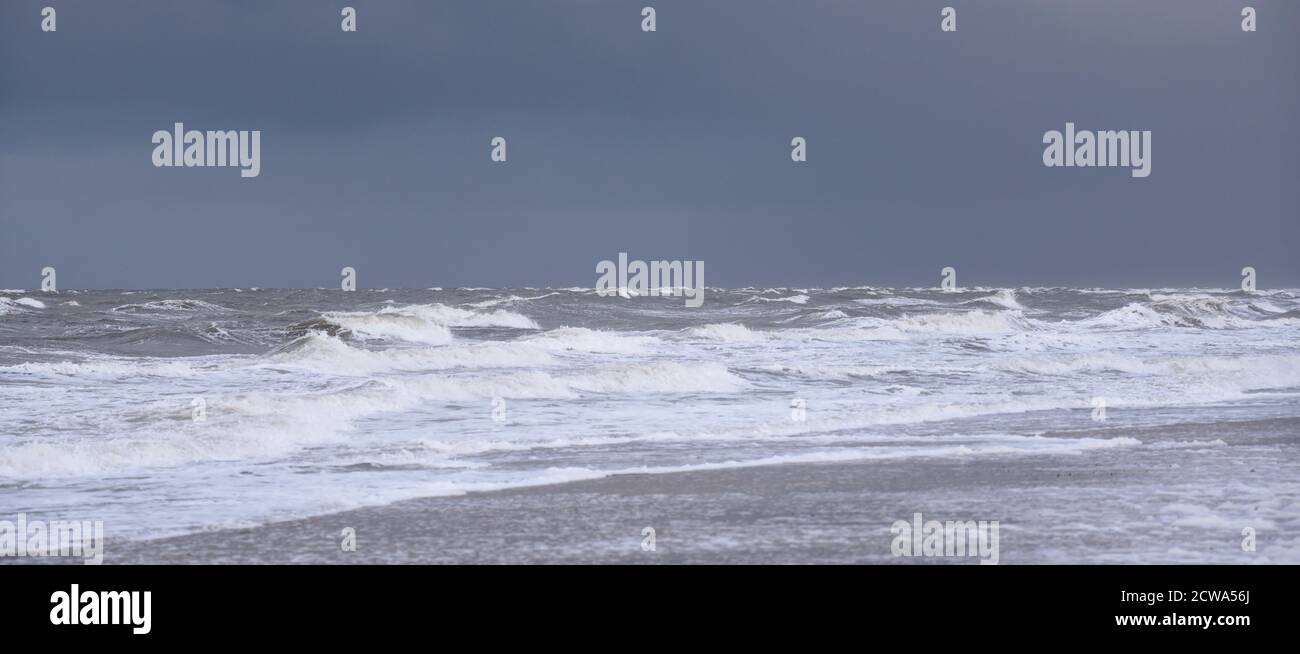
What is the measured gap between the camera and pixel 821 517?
7.86m

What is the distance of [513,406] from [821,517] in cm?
887

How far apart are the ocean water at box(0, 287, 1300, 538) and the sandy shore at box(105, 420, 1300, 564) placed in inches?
20.1

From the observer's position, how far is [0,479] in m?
9.91

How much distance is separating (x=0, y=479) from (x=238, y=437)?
2.38 m

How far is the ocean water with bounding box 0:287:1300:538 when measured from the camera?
32.2 feet
